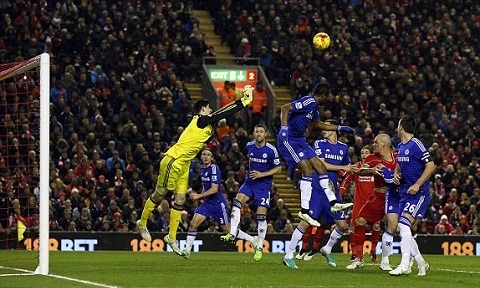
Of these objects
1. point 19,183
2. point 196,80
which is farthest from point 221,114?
point 196,80

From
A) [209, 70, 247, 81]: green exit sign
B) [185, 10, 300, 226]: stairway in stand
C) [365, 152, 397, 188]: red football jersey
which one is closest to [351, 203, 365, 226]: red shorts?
[365, 152, 397, 188]: red football jersey

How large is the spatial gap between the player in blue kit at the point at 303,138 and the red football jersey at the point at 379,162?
44.6 inches

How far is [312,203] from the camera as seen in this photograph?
2108cm

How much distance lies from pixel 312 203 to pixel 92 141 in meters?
10.4

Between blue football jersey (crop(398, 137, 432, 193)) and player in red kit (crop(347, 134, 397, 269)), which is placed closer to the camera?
blue football jersey (crop(398, 137, 432, 193))

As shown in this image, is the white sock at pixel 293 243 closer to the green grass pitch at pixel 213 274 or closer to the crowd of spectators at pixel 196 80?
the green grass pitch at pixel 213 274

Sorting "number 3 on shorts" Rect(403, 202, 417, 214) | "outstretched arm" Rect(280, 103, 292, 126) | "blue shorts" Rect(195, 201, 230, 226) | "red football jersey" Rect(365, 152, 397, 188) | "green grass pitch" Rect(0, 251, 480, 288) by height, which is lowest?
"green grass pitch" Rect(0, 251, 480, 288)

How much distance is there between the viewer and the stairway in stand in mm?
33125

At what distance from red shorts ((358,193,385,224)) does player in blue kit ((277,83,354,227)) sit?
4.38 feet

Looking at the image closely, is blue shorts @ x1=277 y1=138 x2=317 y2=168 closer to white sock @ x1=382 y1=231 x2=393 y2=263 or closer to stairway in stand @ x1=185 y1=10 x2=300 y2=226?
white sock @ x1=382 y1=231 x2=393 y2=263

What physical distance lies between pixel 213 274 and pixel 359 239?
3.78m

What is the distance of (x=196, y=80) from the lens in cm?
3581

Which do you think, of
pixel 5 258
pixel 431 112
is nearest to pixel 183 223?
pixel 5 258

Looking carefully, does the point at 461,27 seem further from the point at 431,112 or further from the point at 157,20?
the point at 157,20
